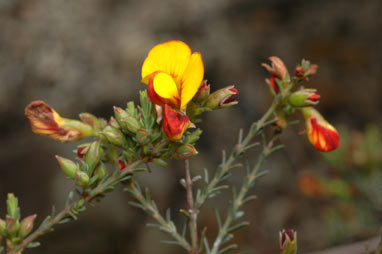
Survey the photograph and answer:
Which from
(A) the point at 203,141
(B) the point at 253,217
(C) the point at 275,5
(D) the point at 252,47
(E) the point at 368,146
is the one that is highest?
(C) the point at 275,5

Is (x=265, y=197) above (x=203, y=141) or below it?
below

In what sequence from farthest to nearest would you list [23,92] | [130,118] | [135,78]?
[135,78] < [23,92] < [130,118]

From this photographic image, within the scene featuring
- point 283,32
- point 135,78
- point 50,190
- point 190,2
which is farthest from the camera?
point 283,32

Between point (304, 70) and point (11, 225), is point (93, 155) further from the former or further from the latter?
point (304, 70)

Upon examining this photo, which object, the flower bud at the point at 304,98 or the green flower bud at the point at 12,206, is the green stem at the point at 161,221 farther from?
the flower bud at the point at 304,98

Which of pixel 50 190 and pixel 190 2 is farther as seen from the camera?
pixel 190 2

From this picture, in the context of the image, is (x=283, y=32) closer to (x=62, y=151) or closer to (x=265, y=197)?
(x=265, y=197)

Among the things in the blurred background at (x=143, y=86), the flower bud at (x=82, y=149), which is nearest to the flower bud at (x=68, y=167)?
the flower bud at (x=82, y=149)

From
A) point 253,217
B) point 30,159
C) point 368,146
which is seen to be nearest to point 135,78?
point 30,159

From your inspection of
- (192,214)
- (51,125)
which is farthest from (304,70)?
(51,125)
